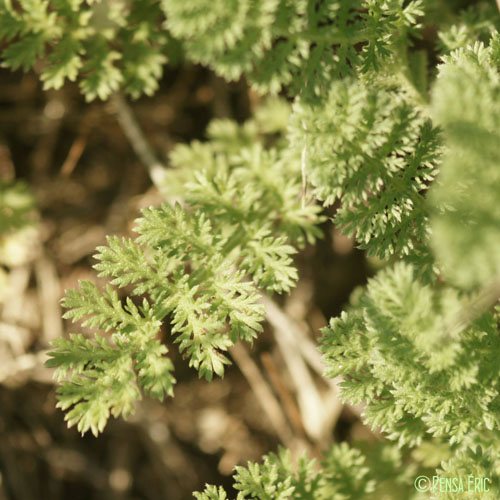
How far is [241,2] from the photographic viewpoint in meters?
1.74

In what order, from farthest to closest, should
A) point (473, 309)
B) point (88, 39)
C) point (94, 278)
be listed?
point (94, 278) → point (88, 39) → point (473, 309)

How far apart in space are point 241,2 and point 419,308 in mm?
1131

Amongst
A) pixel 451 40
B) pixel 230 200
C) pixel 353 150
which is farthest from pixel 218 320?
pixel 451 40

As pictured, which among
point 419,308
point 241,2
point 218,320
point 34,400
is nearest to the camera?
point 419,308

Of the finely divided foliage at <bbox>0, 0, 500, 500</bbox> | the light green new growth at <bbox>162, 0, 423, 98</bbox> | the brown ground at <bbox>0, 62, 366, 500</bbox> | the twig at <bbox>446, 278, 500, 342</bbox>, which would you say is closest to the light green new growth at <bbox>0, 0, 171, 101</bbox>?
the finely divided foliage at <bbox>0, 0, 500, 500</bbox>

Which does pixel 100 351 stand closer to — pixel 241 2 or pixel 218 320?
pixel 218 320

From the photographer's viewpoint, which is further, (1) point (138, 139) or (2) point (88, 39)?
(1) point (138, 139)

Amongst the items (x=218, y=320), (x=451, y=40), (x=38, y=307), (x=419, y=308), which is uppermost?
(x=38, y=307)

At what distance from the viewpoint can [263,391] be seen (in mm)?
3430

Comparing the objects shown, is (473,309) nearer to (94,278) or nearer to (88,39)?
(88,39)

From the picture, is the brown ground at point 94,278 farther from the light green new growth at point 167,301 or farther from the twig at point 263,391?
the light green new growth at point 167,301

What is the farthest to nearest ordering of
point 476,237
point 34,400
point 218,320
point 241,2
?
point 34,400 < point 218,320 < point 241,2 < point 476,237

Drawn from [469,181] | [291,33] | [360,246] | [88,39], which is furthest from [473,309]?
[88,39]

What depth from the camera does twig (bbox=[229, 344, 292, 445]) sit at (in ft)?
11.1
